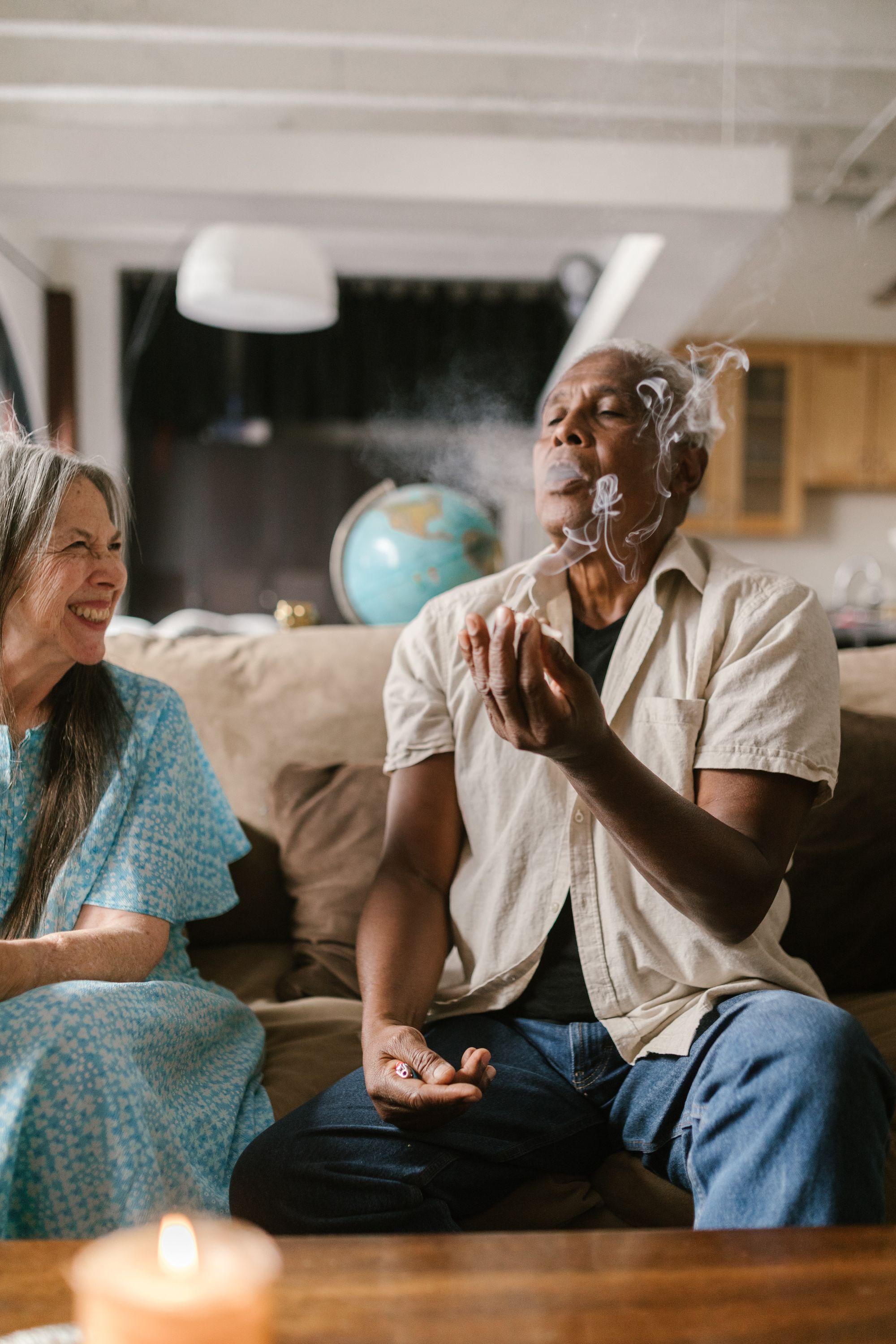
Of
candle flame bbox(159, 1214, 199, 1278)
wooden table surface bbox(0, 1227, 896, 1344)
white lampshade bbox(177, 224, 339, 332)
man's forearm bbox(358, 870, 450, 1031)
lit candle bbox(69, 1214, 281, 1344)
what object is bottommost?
man's forearm bbox(358, 870, 450, 1031)

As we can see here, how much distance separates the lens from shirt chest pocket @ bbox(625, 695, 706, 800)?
1.14 m

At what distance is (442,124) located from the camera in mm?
4301

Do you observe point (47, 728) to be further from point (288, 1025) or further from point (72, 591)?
point (288, 1025)

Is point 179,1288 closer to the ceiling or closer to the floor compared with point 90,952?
closer to the ceiling

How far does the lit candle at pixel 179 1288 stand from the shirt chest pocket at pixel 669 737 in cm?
78

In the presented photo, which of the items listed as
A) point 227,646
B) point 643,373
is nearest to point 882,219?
point 643,373

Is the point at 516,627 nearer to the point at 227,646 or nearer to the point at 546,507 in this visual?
the point at 546,507

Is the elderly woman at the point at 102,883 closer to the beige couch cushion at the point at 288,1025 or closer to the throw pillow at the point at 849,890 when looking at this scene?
the beige couch cushion at the point at 288,1025

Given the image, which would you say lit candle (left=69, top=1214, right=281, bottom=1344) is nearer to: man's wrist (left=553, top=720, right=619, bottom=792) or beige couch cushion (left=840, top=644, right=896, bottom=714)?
man's wrist (left=553, top=720, right=619, bottom=792)

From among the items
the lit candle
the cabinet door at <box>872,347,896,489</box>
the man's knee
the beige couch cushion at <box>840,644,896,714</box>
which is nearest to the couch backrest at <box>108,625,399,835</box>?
the beige couch cushion at <box>840,644,896,714</box>

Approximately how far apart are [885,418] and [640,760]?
6.07m

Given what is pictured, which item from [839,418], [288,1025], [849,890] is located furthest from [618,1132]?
[839,418]

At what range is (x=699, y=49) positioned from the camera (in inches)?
116

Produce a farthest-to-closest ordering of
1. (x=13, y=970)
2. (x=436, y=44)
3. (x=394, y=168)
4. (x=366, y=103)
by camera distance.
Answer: (x=366, y=103) < (x=394, y=168) < (x=436, y=44) < (x=13, y=970)
